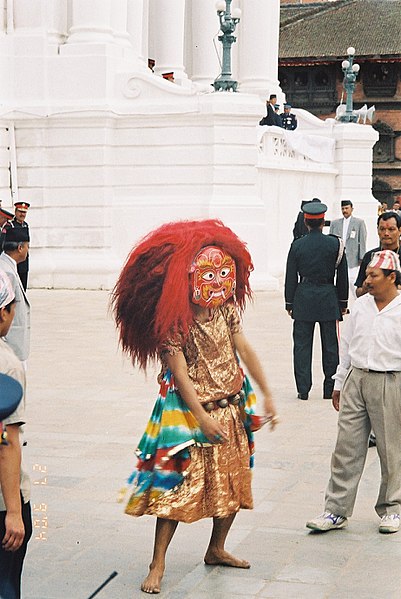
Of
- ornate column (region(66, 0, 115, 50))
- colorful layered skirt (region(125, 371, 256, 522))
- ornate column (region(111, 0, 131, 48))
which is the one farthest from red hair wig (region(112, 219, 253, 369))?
ornate column (region(111, 0, 131, 48))

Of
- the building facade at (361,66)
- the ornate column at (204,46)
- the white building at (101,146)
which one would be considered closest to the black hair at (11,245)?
the white building at (101,146)

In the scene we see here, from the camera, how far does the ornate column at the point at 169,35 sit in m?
33.3

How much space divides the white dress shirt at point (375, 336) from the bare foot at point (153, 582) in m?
1.74

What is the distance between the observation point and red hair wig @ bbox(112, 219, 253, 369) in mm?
5762

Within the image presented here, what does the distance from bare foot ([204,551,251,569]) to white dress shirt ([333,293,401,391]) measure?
4.43ft

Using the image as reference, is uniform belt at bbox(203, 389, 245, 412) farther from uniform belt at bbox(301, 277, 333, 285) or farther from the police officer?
the police officer

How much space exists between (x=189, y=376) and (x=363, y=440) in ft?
4.78

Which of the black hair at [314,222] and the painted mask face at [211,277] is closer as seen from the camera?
the painted mask face at [211,277]

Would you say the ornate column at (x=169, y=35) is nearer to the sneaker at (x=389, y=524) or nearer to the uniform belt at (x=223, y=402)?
the sneaker at (x=389, y=524)

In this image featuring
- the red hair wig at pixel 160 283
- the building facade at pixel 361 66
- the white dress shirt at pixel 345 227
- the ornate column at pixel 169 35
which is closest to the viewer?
the red hair wig at pixel 160 283

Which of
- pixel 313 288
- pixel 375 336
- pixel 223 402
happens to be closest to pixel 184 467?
pixel 223 402

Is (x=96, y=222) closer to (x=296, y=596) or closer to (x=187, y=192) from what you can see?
(x=187, y=192)

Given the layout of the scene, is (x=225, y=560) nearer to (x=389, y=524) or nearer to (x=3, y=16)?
(x=389, y=524)

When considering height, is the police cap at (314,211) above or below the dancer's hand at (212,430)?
above
